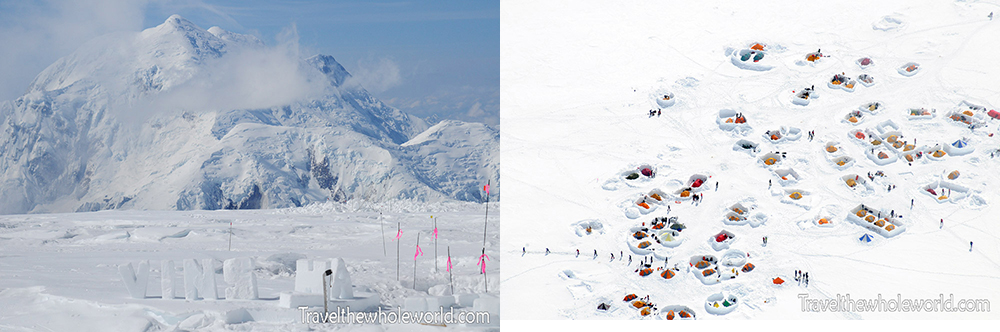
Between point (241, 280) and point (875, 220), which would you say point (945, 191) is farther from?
point (241, 280)

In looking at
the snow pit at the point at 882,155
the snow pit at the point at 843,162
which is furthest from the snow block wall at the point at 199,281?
the snow pit at the point at 882,155

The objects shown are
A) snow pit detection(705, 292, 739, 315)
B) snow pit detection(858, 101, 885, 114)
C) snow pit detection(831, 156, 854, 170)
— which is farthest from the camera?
snow pit detection(858, 101, 885, 114)

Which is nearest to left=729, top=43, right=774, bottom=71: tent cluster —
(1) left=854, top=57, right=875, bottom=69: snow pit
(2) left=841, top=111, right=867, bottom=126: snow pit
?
(1) left=854, top=57, right=875, bottom=69: snow pit

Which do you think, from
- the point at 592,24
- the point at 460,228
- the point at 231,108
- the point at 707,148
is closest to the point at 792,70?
the point at 707,148

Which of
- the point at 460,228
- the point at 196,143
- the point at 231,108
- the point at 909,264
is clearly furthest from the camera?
the point at 231,108

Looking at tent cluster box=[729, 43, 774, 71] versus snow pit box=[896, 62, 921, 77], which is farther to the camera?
tent cluster box=[729, 43, 774, 71]

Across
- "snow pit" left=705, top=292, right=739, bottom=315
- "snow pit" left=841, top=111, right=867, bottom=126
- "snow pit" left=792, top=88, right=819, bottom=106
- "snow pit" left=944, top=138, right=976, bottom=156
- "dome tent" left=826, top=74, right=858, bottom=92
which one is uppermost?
"dome tent" left=826, top=74, right=858, bottom=92

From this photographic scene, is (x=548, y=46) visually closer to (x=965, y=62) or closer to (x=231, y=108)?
(x=965, y=62)

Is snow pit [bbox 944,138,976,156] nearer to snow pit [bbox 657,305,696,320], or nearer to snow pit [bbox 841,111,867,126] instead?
snow pit [bbox 841,111,867,126]
